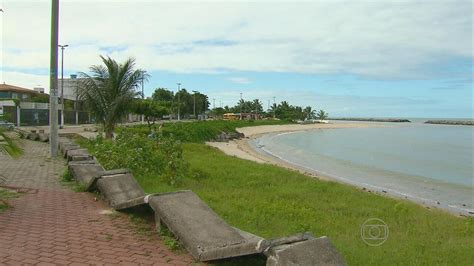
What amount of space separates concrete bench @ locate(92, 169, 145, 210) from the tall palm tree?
13.1 metres

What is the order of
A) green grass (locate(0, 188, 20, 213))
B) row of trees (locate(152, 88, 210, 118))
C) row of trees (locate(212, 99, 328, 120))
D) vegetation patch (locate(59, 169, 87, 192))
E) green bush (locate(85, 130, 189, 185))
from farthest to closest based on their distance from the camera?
1. row of trees (locate(212, 99, 328, 120))
2. row of trees (locate(152, 88, 210, 118))
3. green bush (locate(85, 130, 189, 185))
4. vegetation patch (locate(59, 169, 87, 192))
5. green grass (locate(0, 188, 20, 213))

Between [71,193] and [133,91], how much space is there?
1349 cm

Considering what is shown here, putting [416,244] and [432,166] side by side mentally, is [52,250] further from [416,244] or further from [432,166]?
[432,166]

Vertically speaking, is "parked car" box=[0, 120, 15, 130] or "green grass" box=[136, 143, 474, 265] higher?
"parked car" box=[0, 120, 15, 130]

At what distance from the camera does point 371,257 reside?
5168 millimetres

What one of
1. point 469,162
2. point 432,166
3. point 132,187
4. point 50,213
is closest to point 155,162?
point 132,187

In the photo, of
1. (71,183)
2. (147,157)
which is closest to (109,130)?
(147,157)

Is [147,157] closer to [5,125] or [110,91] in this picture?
[5,125]

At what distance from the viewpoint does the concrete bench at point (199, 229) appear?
14.2 ft

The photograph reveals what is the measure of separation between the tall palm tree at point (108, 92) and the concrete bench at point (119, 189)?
1314 cm

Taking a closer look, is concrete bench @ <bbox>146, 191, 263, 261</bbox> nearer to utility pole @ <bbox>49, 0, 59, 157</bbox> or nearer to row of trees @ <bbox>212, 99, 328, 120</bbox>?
utility pole @ <bbox>49, 0, 59, 157</bbox>

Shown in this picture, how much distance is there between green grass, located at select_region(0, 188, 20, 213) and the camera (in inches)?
255

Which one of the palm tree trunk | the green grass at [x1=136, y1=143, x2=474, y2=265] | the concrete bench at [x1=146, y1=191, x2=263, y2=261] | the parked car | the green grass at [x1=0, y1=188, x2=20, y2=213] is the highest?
the parked car

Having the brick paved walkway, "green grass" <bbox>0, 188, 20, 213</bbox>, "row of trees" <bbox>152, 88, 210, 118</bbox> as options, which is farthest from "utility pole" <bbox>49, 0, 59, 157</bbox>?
"row of trees" <bbox>152, 88, 210, 118</bbox>
